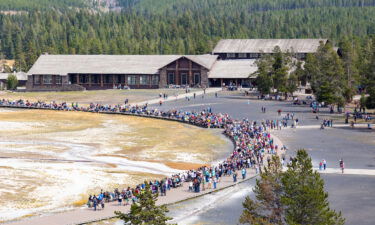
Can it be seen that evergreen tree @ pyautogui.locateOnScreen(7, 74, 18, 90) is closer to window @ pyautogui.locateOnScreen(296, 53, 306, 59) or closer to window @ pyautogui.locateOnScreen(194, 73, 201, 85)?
window @ pyautogui.locateOnScreen(194, 73, 201, 85)

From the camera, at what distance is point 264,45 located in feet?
500

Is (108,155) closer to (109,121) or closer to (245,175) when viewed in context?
(245,175)

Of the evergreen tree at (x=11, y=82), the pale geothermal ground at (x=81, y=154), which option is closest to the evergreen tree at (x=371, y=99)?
the pale geothermal ground at (x=81, y=154)

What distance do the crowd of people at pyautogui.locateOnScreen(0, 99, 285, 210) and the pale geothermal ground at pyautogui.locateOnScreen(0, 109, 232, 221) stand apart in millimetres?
1926

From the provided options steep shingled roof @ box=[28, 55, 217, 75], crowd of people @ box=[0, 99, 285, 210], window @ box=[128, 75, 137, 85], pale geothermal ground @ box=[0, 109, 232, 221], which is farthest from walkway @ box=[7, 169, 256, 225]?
window @ box=[128, 75, 137, 85]

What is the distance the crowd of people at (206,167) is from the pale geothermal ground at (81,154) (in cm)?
193

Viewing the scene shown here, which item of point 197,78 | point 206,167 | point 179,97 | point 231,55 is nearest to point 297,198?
point 206,167

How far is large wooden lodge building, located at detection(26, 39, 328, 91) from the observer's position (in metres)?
133

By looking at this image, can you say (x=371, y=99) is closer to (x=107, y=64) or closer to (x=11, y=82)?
(x=107, y=64)

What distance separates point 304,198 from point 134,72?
104 m

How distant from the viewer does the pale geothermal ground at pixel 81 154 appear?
50.0 metres

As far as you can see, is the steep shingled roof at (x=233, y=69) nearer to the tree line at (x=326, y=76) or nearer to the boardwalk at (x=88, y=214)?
the tree line at (x=326, y=76)

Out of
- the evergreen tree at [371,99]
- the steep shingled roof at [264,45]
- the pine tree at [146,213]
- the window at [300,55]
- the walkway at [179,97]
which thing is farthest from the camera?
the steep shingled roof at [264,45]

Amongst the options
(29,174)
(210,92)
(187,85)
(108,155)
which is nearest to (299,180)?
(29,174)
